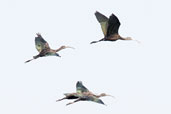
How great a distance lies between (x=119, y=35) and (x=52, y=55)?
17.9 feet

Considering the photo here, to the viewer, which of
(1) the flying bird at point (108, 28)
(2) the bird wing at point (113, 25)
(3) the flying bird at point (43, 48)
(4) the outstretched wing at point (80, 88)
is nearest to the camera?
(2) the bird wing at point (113, 25)

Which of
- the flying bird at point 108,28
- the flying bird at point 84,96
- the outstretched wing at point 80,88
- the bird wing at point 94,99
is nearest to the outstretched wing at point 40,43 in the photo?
the outstretched wing at point 80,88

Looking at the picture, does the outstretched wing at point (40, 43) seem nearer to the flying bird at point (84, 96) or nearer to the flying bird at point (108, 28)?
the flying bird at point (84, 96)

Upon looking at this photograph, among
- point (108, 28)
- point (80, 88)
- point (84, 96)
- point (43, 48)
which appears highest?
point (108, 28)

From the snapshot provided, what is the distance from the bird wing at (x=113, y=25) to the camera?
49.8 m

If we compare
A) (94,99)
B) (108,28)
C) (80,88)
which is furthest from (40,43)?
(94,99)

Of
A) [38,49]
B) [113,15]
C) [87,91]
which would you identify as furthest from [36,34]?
[113,15]

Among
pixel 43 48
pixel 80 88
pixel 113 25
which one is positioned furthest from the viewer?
pixel 43 48

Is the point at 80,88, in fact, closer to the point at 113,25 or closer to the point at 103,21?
the point at 103,21

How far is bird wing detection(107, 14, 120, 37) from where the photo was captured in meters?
49.8

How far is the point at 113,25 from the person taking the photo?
168 ft

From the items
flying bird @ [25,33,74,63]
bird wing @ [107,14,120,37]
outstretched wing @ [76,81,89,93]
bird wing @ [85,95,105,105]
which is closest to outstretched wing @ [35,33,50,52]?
flying bird @ [25,33,74,63]

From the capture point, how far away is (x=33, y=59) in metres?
55.5

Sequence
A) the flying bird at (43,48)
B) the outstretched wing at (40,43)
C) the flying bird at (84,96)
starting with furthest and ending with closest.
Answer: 1. the outstretched wing at (40,43)
2. the flying bird at (43,48)
3. the flying bird at (84,96)
